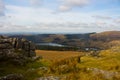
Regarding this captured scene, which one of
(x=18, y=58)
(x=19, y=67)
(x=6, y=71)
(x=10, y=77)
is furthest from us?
(x=18, y=58)

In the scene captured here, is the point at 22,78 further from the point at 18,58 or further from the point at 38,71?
the point at 18,58

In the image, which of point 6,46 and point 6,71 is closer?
point 6,71

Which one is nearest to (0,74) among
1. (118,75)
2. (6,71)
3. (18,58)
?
(6,71)

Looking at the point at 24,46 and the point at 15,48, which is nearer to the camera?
the point at 15,48

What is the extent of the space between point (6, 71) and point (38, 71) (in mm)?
5082

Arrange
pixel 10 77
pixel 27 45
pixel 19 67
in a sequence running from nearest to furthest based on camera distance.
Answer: pixel 10 77 → pixel 19 67 → pixel 27 45

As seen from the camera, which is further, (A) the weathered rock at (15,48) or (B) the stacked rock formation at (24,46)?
(B) the stacked rock formation at (24,46)

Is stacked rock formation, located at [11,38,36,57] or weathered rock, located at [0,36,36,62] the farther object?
stacked rock formation, located at [11,38,36,57]

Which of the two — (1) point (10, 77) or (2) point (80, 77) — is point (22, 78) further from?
(2) point (80, 77)

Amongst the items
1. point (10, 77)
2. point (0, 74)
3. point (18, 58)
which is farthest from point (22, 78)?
point (18, 58)

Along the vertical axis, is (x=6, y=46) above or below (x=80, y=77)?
above

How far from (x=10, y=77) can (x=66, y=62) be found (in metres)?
14.2

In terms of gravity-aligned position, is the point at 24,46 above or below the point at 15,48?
above

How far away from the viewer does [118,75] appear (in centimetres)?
3027
